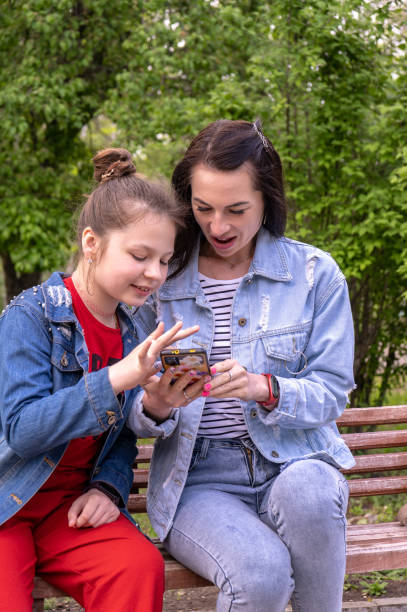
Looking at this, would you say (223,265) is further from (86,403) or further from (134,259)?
(86,403)

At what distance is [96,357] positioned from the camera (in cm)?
254

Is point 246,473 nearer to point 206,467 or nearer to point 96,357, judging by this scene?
point 206,467

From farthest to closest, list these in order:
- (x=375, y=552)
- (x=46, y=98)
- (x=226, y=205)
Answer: (x=46, y=98) < (x=375, y=552) < (x=226, y=205)

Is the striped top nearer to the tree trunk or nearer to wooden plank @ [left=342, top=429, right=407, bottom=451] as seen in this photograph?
wooden plank @ [left=342, top=429, right=407, bottom=451]

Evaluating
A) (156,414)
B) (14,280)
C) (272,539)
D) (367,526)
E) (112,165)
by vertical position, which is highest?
(112,165)

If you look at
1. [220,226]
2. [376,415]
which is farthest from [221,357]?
[376,415]

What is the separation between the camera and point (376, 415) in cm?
352

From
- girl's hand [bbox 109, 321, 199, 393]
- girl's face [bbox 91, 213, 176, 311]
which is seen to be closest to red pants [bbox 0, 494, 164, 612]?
girl's hand [bbox 109, 321, 199, 393]

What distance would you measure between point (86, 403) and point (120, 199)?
678mm

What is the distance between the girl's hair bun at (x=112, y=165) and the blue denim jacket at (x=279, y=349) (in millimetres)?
460

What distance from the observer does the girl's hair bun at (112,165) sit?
265 cm

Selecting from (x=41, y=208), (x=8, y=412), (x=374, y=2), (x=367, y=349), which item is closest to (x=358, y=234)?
(x=367, y=349)

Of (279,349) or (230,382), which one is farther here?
(279,349)

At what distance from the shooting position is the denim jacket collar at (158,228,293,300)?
287 cm
